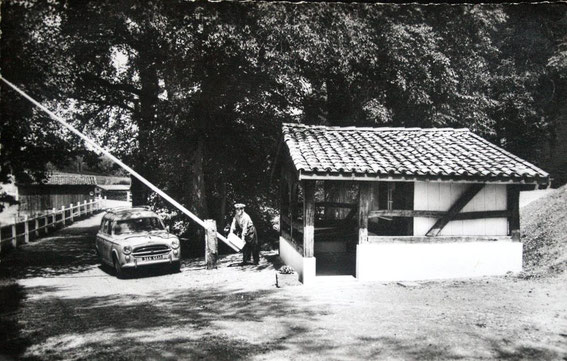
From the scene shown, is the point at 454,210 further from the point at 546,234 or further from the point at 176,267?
the point at 176,267

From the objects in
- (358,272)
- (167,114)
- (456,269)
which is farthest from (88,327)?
(456,269)

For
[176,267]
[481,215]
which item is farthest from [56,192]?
[481,215]

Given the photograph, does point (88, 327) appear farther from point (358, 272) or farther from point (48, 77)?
point (358, 272)

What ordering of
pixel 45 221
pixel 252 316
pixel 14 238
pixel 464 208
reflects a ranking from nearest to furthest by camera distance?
1. pixel 14 238
2. pixel 45 221
3. pixel 252 316
4. pixel 464 208

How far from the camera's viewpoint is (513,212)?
973 centimetres

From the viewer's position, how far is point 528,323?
6.12 m

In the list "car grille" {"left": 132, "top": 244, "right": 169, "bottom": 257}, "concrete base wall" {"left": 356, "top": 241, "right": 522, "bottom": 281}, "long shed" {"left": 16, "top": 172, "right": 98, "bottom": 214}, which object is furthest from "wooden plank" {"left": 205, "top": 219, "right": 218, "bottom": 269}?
"concrete base wall" {"left": 356, "top": 241, "right": 522, "bottom": 281}

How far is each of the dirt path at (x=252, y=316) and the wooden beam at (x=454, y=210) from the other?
3.80ft

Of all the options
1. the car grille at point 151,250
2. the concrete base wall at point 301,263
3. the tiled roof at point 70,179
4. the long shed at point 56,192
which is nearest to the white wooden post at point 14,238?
the long shed at point 56,192

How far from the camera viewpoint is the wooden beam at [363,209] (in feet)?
31.3

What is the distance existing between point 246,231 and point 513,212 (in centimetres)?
628

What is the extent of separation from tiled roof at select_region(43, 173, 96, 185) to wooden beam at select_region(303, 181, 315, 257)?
178 inches

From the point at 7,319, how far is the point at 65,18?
13.1ft

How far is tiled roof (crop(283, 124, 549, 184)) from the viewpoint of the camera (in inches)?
358
